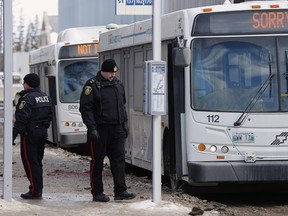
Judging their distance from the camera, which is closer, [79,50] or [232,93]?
[232,93]

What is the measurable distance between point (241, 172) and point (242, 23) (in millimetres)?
2091

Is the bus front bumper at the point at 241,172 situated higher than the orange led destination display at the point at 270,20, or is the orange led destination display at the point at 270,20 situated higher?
the orange led destination display at the point at 270,20

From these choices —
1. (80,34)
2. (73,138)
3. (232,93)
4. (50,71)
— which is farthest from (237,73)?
(80,34)

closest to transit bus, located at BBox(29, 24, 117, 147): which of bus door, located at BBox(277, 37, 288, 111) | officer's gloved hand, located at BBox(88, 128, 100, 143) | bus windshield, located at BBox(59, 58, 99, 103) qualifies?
bus windshield, located at BBox(59, 58, 99, 103)

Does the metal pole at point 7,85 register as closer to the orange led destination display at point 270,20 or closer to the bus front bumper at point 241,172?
the bus front bumper at point 241,172

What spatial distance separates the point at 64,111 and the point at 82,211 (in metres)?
11.8

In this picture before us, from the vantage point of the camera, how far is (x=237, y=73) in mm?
12375

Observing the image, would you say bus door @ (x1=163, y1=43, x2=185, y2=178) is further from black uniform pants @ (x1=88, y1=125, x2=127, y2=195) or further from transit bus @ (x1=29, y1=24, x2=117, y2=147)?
transit bus @ (x1=29, y1=24, x2=117, y2=147)

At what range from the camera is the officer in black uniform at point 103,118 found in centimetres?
1160

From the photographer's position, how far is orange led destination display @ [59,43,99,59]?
2264cm

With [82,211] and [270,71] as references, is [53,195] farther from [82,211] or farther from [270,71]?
[270,71]

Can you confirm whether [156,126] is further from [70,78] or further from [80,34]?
[80,34]

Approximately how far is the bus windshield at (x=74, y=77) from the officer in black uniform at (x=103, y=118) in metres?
10.9

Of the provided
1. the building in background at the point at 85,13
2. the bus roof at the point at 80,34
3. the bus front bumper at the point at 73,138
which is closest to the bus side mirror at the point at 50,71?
the bus roof at the point at 80,34
